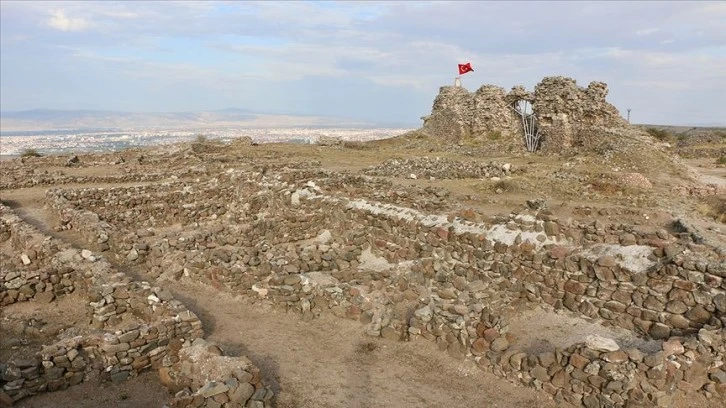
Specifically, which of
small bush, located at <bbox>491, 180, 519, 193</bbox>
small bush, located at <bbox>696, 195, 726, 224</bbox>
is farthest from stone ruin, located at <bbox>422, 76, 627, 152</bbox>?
small bush, located at <bbox>491, 180, 519, 193</bbox>

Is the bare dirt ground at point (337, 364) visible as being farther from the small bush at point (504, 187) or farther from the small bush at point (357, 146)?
the small bush at point (357, 146)

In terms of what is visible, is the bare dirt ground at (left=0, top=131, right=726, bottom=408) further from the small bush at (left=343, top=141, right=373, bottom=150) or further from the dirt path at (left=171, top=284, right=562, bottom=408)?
the small bush at (left=343, top=141, right=373, bottom=150)

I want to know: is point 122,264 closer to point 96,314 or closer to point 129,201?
point 96,314

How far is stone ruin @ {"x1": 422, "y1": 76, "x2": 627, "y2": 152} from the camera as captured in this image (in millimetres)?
28688

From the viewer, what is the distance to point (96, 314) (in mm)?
10531

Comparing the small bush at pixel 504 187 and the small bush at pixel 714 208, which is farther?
the small bush at pixel 504 187

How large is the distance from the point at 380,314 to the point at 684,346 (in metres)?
5.49

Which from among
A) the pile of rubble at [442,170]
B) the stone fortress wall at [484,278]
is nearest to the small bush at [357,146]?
the pile of rubble at [442,170]

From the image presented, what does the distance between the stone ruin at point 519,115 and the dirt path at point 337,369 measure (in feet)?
77.2

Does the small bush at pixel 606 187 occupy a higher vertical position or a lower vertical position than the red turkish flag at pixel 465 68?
lower

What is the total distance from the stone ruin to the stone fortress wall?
18764mm

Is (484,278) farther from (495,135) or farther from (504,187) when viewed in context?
(495,135)

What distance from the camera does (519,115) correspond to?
3678cm

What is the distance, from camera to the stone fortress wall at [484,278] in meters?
7.32
